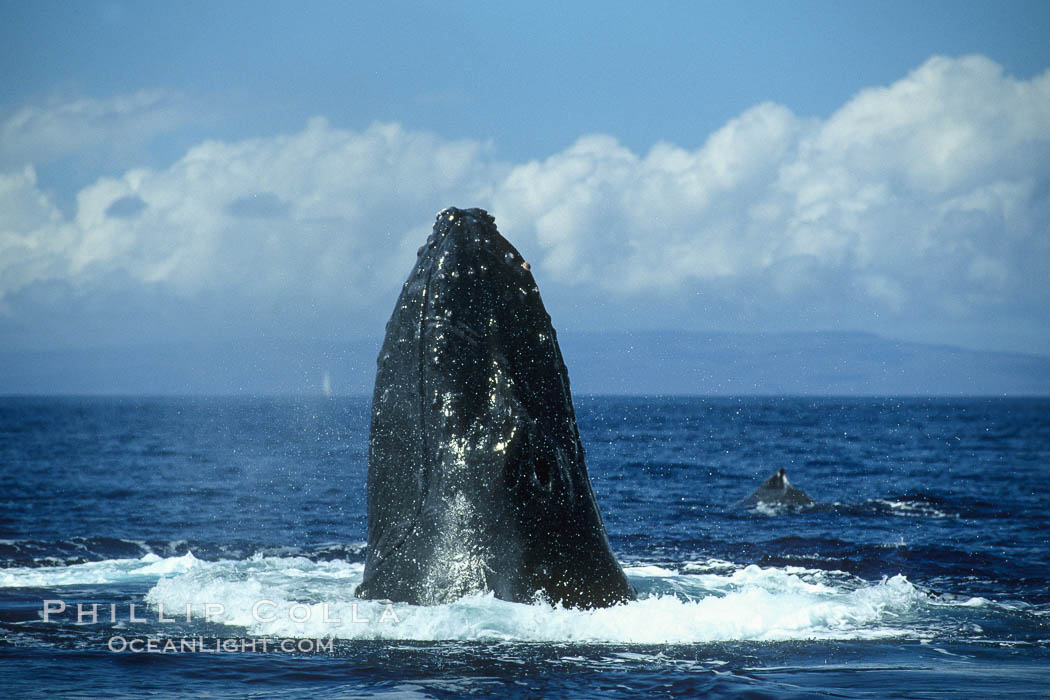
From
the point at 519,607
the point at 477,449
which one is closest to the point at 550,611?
the point at 519,607

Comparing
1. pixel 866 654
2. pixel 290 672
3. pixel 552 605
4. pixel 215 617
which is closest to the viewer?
pixel 290 672

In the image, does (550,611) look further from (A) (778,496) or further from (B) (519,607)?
(A) (778,496)

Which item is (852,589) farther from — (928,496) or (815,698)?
(928,496)

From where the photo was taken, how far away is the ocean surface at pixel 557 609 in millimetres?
6961

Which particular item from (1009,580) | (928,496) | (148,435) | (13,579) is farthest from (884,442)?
(13,579)

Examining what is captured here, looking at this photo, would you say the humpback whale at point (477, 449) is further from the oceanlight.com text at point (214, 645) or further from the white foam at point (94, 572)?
the white foam at point (94, 572)

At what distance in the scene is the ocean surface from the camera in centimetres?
696

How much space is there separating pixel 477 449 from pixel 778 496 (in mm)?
18174

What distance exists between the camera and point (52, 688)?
21.6ft

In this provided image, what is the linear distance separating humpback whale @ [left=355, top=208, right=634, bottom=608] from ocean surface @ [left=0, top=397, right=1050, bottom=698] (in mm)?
251

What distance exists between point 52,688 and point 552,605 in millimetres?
3238

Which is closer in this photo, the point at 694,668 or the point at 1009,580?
the point at 694,668

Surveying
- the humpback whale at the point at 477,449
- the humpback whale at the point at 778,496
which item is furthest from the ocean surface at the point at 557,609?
the humpback whale at the point at 778,496

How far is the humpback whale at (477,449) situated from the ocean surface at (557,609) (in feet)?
0.82
